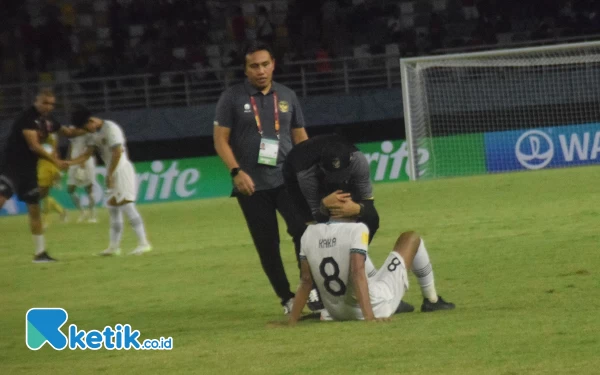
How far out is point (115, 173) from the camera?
12953 mm

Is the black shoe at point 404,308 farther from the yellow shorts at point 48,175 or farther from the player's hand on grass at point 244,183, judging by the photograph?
the yellow shorts at point 48,175

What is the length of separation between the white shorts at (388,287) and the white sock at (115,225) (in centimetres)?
657

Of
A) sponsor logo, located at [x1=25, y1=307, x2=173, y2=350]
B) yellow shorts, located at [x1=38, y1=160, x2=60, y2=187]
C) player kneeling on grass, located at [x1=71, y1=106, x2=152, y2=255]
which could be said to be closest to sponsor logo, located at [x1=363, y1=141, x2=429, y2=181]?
yellow shorts, located at [x1=38, y1=160, x2=60, y2=187]

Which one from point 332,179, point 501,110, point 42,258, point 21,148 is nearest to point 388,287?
point 332,179

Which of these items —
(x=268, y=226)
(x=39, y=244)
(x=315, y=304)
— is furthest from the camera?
(x=39, y=244)

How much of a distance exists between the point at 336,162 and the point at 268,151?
1024 mm

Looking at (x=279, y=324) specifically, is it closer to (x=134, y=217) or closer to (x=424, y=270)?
(x=424, y=270)

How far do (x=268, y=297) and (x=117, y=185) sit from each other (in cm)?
454

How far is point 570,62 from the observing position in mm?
21156

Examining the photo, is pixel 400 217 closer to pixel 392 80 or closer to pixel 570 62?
pixel 570 62

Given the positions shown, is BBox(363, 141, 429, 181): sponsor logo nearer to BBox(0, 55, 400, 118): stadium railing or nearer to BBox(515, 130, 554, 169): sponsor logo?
BBox(0, 55, 400, 118): stadium railing

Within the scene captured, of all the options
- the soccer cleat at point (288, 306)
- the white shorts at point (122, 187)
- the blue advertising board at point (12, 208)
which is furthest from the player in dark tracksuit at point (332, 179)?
the blue advertising board at point (12, 208)

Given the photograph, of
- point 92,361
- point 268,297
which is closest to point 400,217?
point 268,297

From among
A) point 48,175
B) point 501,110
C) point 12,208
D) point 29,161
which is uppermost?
point 29,161
